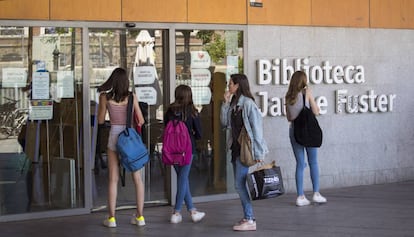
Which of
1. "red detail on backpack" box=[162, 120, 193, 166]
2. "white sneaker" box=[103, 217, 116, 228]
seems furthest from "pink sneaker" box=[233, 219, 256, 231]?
"white sneaker" box=[103, 217, 116, 228]

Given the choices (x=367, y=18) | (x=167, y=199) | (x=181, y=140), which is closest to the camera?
(x=181, y=140)

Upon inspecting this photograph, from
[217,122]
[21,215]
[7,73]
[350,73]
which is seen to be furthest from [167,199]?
[350,73]

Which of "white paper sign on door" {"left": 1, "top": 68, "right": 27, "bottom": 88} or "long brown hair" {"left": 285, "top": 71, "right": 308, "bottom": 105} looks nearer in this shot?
"white paper sign on door" {"left": 1, "top": 68, "right": 27, "bottom": 88}

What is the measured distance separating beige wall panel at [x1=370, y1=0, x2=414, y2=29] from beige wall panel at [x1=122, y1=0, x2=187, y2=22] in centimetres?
330

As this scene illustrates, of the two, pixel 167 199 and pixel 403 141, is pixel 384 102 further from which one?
pixel 167 199

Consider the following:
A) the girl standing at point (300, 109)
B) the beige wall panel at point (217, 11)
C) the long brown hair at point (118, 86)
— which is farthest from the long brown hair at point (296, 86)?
the long brown hair at point (118, 86)

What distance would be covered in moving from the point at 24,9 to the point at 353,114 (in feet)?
17.0

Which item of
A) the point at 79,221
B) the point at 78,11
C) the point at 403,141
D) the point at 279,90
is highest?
the point at 78,11

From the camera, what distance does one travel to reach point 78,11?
9.73 meters

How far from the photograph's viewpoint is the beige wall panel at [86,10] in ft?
31.4

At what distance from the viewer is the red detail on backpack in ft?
29.1

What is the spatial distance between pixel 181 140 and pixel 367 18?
4.58 meters

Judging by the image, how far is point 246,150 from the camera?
8438 millimetres

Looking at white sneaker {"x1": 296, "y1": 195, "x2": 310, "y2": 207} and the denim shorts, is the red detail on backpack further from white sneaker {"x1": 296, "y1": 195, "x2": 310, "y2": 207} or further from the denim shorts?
white sneaker {"x1": 296, "y1": 195, "x2": 310, "y2": 207}
